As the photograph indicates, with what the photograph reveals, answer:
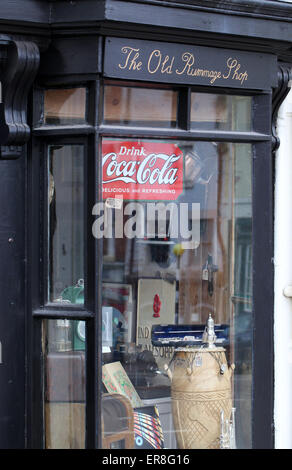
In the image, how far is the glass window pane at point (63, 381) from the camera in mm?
4738

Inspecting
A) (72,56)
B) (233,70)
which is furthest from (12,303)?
(233,70)

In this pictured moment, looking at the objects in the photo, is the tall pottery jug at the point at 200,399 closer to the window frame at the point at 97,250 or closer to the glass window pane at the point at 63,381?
the window frame at the point at 97,250

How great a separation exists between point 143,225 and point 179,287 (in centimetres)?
59

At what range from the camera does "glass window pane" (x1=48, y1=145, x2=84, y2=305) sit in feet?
15.5

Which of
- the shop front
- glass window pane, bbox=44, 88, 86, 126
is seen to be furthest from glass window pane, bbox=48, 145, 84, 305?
glass window pane, bbox=44, 88, 86, 126

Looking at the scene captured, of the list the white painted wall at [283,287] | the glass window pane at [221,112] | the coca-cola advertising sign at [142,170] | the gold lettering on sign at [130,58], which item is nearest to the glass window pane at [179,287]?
the coca-cola advertising sign at [142,170]

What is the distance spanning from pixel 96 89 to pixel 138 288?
1.52m

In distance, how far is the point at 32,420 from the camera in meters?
4.75

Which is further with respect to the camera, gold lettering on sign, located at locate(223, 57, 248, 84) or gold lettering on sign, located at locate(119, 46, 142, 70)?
gold lettering on sign, located at locate(223, 57, 248, 84)

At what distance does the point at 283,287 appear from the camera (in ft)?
17.8

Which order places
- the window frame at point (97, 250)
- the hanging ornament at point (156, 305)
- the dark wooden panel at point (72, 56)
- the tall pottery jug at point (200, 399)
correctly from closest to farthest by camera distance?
the dark wooden panel at point (72, 56)
the window frame at point (97, 250)
the tall pottery jug at point (200, 399)
the hanging ornament at point (156, 305)

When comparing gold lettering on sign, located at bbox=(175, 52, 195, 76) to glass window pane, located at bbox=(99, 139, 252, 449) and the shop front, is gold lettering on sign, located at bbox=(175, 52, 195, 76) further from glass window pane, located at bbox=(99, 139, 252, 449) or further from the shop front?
glass window pane, located at bbox=(99, 139, 252, 449)

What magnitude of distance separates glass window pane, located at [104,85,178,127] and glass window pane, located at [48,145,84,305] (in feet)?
1.12

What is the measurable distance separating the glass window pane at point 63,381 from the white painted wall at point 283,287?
5.19 feet
